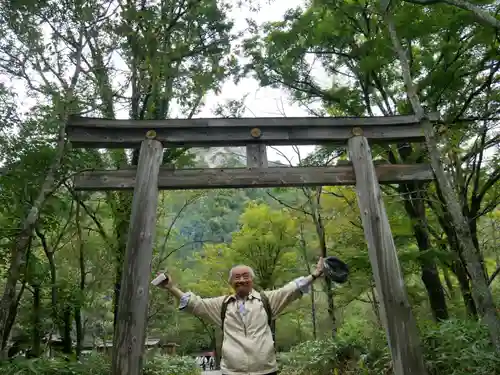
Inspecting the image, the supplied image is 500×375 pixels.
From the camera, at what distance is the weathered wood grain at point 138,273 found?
12.5 ft

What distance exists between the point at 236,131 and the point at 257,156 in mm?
446

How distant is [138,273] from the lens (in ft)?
13.5

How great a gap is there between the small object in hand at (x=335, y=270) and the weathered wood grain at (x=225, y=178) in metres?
1.42

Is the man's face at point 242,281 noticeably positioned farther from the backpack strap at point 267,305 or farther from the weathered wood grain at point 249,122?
the weathered wood grain at point 249,122

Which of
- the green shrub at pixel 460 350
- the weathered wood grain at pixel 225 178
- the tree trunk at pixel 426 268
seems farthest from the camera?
the tree trunk at pixel 426 268

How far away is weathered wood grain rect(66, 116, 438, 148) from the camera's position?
4.95 meters

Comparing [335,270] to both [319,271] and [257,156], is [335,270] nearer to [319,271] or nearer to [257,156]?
[319,271]

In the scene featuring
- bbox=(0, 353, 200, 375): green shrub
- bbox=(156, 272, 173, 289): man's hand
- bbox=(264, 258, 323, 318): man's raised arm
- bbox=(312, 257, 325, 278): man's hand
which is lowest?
bbox=(0, 353, 200, 375): green shrub

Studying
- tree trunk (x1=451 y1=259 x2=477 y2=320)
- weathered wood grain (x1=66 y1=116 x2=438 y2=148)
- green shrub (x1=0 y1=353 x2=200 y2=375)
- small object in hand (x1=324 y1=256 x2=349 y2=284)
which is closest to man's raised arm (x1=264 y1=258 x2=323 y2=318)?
small object in hand (x1=324 y1=256 x2=349 y2=284)

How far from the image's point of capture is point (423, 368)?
3.83 meters

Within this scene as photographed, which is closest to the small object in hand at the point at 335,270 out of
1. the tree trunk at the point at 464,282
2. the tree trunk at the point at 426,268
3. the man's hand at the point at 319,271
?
the man's hand at the point at 319,271

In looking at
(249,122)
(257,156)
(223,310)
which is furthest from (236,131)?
(223,310)

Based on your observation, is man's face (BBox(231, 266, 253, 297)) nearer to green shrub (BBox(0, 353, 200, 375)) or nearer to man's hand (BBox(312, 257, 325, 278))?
man's hand (BBox(312, 257, 325, 278))

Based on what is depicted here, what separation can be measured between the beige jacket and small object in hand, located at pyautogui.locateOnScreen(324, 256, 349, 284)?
269 mm
